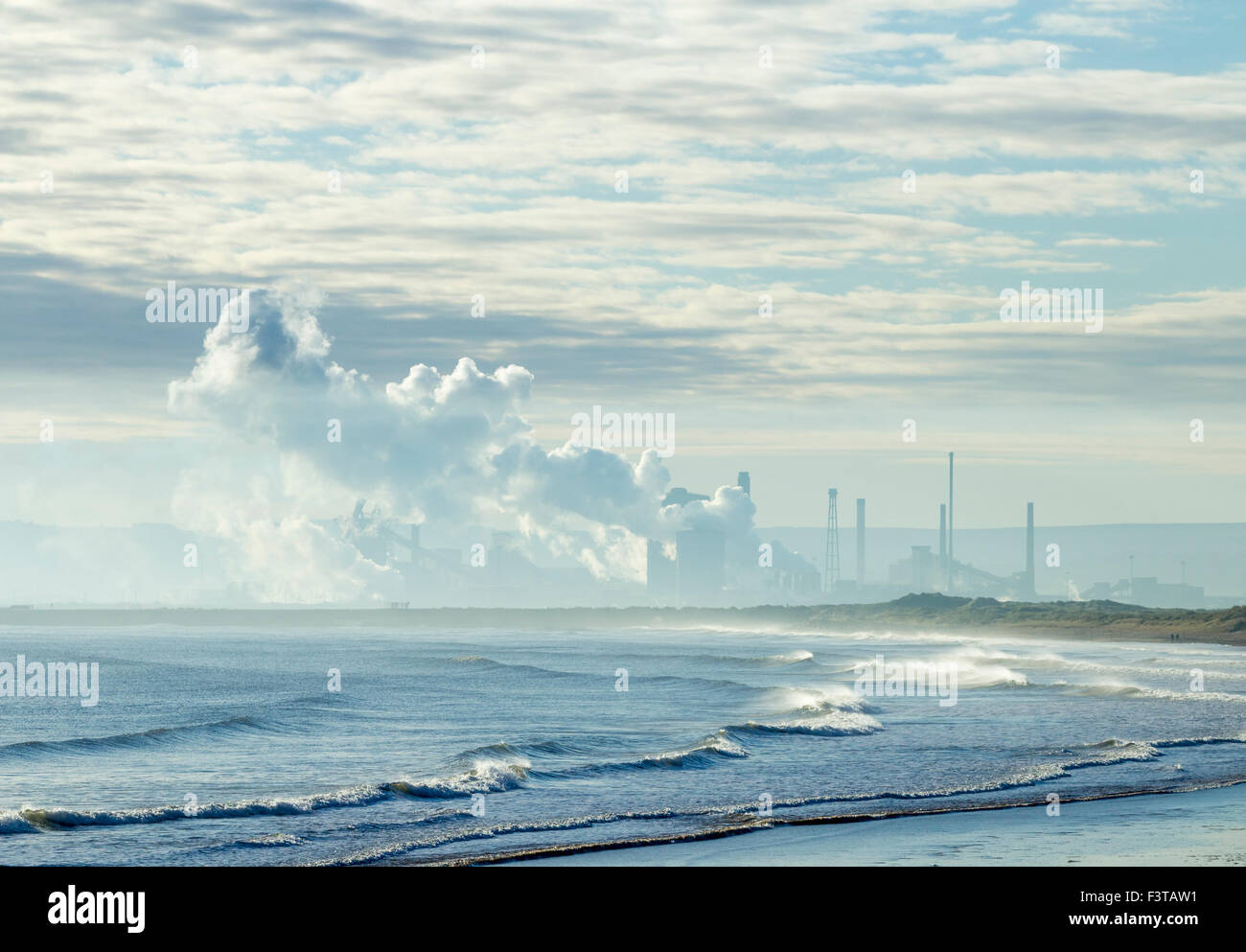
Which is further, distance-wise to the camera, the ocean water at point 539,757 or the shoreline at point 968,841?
the ocean water at point 539,757

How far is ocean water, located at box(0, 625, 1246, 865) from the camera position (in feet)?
84.4

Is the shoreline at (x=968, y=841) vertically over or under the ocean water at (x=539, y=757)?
over

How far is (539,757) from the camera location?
125 feet

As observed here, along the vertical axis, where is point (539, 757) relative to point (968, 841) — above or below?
below

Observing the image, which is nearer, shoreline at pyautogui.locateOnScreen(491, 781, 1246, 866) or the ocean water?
shoreline at pyautogui.locateOnScreen(491, 781, 1246, 866)

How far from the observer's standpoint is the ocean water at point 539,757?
2573cm

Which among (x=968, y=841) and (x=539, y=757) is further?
(x=539, y=757)

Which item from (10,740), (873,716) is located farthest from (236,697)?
(873,716)

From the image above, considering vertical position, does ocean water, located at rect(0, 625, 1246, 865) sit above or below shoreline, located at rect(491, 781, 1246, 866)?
Answer: below

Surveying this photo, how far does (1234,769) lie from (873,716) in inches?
713
